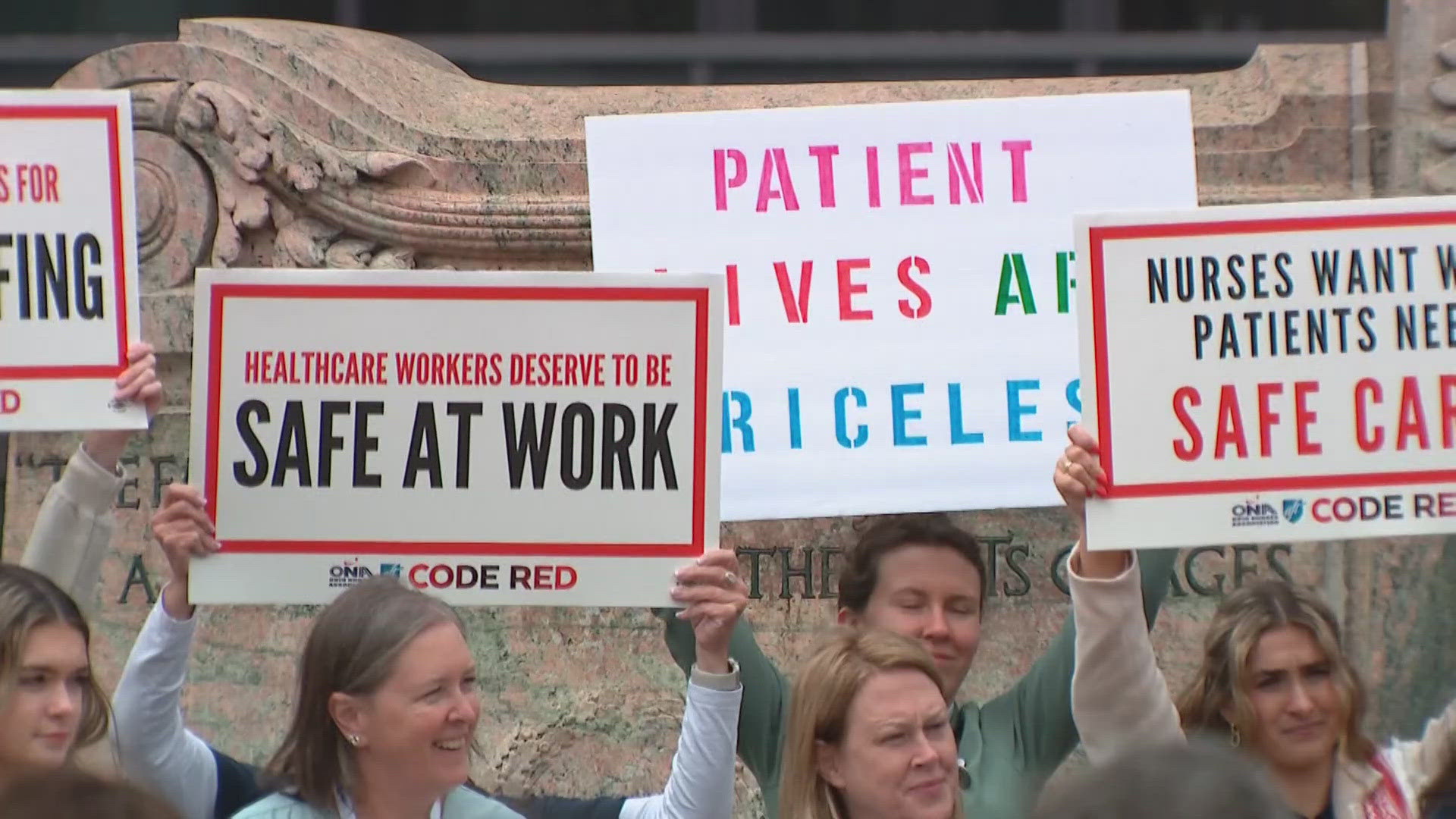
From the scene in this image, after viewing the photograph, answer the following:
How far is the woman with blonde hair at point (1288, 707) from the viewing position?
4.57 metres

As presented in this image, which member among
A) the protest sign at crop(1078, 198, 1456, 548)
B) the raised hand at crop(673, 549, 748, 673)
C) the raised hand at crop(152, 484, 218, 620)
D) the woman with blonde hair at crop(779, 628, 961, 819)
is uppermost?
the protest sign at crop(1078, 198, 1456, 548)

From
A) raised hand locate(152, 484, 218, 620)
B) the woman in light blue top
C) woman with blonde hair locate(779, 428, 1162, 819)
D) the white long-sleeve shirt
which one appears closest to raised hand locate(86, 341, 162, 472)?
raised hand locate(152, 484, 218, 620)

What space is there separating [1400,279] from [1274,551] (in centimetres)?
194

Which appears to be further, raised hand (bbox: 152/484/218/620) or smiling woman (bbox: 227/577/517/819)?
raised hand (bbox: 152/484/218/620)

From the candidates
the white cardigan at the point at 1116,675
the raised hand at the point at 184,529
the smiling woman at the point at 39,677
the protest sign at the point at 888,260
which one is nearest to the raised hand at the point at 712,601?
the white cardigan at the point at 1116,675

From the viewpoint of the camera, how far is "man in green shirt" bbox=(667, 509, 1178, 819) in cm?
462

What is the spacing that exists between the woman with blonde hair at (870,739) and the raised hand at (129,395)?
53.9 inches

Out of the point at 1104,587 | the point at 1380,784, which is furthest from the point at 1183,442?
the point at 1380,784

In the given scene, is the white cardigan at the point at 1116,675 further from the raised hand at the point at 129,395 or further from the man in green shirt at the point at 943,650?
the raised hand at the point at 129,395

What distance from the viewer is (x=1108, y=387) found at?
15.2 ft

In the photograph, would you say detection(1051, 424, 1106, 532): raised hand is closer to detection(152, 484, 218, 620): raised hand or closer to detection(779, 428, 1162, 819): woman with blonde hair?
detection(779, 428, 1162, 819): woman with blonde hair

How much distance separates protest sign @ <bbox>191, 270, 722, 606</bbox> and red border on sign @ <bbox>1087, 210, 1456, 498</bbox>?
715 millimetres

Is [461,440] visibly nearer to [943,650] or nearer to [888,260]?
[943,650]

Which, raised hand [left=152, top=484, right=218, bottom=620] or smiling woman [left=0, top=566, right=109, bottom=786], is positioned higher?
raised hand [left=152, top=484, right=218, bottom=620]
